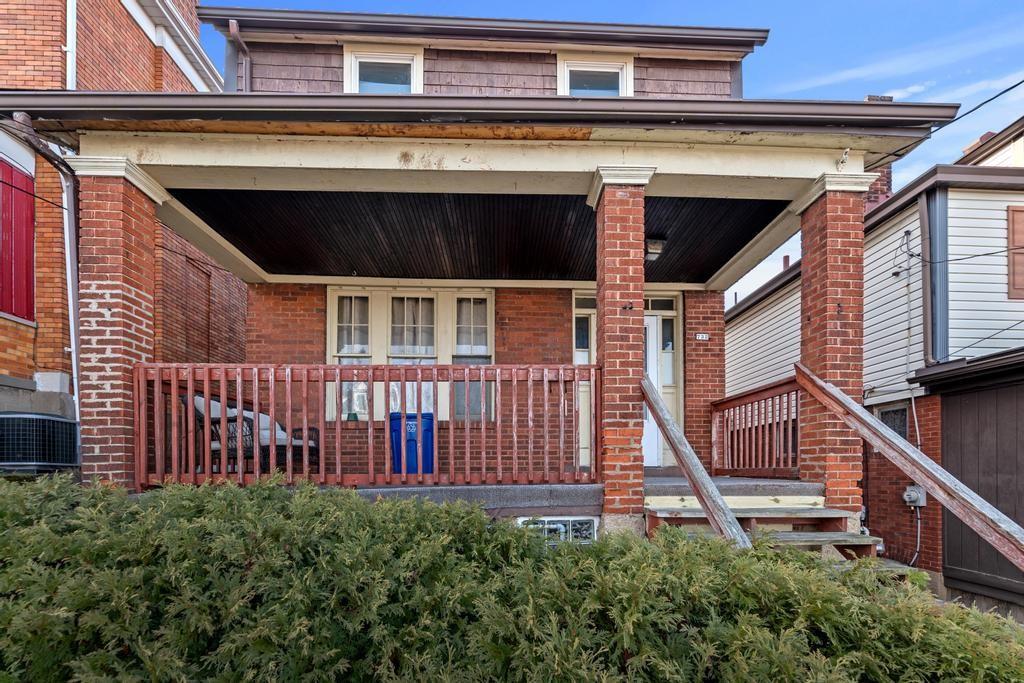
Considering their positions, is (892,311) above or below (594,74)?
below

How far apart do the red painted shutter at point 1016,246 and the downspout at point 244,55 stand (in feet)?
30.5

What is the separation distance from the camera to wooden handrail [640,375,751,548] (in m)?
3.05

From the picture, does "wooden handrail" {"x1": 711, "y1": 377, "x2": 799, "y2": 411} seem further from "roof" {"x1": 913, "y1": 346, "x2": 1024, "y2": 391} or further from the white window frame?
the white window frame

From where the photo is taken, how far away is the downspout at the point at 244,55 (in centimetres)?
674

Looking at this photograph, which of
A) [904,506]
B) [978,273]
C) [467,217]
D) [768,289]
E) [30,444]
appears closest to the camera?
[30,444]

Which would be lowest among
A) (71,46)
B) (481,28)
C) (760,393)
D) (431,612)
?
(431,612)

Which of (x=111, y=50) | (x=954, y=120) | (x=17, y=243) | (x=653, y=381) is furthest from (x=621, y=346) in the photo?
(x=111, y=50)

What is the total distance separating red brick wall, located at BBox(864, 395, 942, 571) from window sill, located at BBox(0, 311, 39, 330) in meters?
10.9

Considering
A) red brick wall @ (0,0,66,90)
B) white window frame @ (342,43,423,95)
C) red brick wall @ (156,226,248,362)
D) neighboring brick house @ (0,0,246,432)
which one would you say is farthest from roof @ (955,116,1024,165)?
red brick wall @ (0,0,66,90)

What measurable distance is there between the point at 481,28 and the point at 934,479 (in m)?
6.51

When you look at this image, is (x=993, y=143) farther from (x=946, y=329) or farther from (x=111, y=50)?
(x=111, y=50)

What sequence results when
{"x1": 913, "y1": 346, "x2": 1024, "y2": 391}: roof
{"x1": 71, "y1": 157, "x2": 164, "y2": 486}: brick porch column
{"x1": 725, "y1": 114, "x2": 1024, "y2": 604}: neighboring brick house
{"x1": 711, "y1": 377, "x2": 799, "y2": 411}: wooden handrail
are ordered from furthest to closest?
1. {"x1": 725, "y1": 114, "x2": 1024, "y2": 604}: neighboring brick house
2. {"x1": 913, "y1": 346, "x2": 1024, "y2": 391}: roof
3. {"x1": 711, "y1": 377, "x2": 799, "y2": 411}: wooden handrail
4. {"x1": 71, "y1": 157, "x2": 164, "y2": 486}: brick porch column

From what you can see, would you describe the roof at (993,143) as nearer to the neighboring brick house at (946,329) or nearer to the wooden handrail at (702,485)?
the neighboring brick house at (946,329)

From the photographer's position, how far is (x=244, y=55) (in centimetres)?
702
